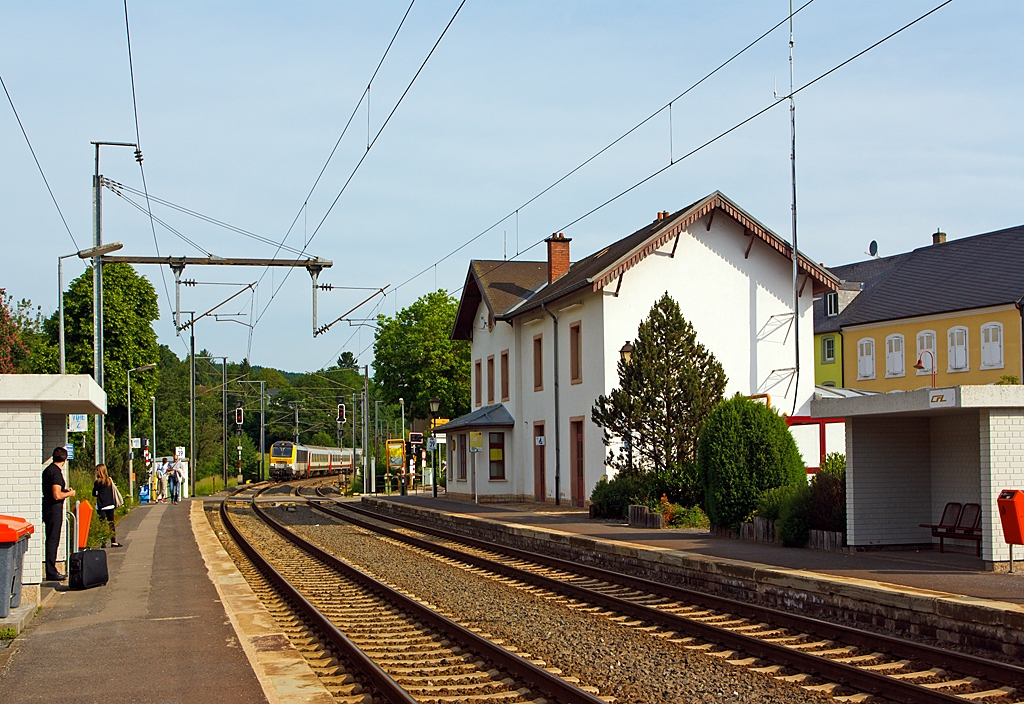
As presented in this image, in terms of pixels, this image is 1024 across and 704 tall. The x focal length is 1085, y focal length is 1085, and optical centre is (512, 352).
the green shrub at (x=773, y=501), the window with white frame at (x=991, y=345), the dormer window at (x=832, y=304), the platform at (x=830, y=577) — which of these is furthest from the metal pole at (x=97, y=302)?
the dormer window at (x=832, y=304)

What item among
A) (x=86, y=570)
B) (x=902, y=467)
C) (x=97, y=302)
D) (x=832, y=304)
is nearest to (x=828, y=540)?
(x=902, y=467)

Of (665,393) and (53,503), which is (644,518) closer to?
(665,393)

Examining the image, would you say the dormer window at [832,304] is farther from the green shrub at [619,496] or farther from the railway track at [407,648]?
the railway track at [407,648]

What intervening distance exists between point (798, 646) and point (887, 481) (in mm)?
7047

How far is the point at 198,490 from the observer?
62281mm

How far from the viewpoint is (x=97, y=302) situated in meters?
27.2

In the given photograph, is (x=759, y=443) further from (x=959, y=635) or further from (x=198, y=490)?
(x=198, y=490)

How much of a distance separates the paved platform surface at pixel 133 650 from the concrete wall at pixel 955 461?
11.0 metres

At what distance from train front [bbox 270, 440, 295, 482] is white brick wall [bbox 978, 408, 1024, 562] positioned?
75.8m

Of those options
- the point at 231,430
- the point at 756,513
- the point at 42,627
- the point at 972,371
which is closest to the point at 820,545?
the point at 756,513

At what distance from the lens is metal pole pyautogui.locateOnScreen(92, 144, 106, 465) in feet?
85.3

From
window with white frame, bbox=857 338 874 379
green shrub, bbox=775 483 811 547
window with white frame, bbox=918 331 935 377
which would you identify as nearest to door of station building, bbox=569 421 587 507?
green shrub, bbox=775 483 811 547

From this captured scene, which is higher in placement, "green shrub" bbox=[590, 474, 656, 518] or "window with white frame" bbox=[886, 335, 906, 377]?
"window with white frame" bbox=[886, 335, 906, 377]

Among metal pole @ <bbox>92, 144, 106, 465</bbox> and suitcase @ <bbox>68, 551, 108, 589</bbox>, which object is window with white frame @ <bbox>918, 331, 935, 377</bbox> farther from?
suitcase @ <bbox>68, 551, 108, 589</bbox>
